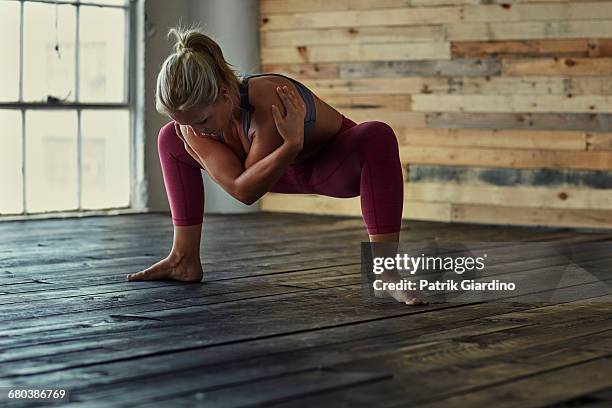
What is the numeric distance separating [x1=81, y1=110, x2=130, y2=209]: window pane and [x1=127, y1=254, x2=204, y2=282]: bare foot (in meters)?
2.96

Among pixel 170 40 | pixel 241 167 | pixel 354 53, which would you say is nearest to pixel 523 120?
pixel 354 53

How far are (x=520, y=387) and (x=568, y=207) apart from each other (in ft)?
12.2

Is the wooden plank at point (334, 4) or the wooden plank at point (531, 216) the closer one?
the wooden plank at point (531, 216)

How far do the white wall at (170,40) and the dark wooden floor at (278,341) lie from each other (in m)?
2.38

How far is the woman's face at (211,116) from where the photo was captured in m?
2.98

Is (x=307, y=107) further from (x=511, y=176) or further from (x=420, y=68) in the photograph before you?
(x=420, y=68)

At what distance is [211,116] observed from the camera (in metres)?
3.01

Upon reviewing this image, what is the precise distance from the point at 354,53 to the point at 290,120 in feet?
11.1

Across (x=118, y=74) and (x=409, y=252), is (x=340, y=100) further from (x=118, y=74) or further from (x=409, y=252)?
(x=409, y=252)

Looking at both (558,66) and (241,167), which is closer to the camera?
(241,167)

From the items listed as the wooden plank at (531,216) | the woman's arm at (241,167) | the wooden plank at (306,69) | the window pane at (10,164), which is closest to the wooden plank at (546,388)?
the woman's arm at (241,167)

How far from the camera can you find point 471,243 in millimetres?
5066

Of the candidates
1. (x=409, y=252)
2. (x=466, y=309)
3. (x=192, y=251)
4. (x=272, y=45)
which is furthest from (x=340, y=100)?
(x=466, y=309)

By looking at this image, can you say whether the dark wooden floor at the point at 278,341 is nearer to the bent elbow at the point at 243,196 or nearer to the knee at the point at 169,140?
the bent elbow at the point at 243,196
